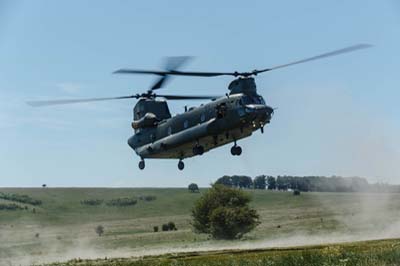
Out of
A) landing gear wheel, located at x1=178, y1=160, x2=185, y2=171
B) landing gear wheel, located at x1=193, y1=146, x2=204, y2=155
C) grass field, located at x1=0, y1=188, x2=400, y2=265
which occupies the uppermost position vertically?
landing gear wheel, located at x1=193, y1=146, x2=204, y2=155

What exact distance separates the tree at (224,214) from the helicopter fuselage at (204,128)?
216ft

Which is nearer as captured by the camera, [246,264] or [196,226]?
[246,264]

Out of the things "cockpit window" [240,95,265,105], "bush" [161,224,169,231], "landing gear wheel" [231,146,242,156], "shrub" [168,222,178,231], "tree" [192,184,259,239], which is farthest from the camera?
"shrub" [168,222,178,231]

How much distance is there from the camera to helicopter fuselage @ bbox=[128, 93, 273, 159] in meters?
63.6

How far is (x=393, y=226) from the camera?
13388 centimetres

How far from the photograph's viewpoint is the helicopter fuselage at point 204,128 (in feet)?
209

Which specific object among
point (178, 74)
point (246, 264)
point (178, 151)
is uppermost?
point (178, 74)

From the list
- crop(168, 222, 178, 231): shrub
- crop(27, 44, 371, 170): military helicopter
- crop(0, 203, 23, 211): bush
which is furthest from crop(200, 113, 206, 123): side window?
crop(0, 203, 23, 211): bush

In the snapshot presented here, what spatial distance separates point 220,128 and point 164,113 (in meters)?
13.6

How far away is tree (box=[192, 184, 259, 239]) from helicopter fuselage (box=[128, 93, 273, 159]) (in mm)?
65702

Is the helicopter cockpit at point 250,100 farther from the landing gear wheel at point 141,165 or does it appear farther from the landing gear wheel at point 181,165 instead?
the landing gear wheel at point 141,165

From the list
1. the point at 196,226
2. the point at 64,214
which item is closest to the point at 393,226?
the point at 196,226

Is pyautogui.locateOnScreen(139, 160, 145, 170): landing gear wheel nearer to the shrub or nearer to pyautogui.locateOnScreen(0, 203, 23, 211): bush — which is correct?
the shrub

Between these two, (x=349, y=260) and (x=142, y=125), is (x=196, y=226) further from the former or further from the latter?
(x=349, y=260)
